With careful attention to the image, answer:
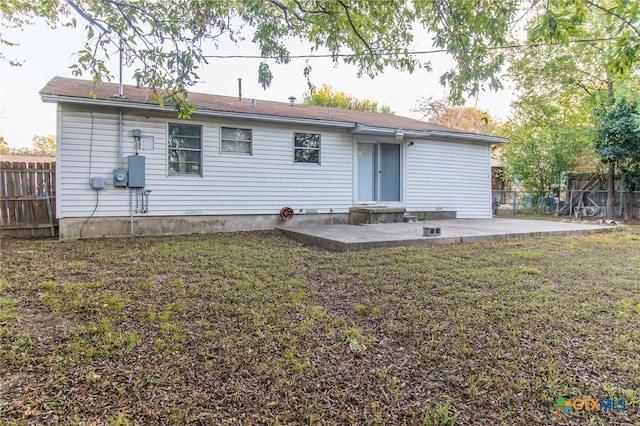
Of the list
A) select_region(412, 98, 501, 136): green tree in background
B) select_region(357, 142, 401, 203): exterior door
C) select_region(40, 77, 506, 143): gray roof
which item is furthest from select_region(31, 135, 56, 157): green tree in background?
select_region(412, 98, 501, 136): green tree in background

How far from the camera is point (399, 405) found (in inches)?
69.5

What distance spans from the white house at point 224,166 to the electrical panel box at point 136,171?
18 millimetres

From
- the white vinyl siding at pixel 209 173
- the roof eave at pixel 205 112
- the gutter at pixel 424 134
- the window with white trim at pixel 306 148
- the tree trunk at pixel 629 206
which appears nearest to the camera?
the roof eave at pixel 205 112

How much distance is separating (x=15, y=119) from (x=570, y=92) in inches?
890

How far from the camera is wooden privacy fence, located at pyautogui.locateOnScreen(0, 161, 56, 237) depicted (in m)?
7.02

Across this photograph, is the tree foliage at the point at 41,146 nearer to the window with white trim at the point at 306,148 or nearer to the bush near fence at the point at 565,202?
the window with white trim at the point at 306,148

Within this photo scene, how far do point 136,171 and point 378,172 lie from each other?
5811 mm

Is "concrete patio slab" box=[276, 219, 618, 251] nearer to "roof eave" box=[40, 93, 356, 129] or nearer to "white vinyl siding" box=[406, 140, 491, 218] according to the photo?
"roof eave" box=[40, 93, 356, 129]

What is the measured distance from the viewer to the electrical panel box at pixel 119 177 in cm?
700

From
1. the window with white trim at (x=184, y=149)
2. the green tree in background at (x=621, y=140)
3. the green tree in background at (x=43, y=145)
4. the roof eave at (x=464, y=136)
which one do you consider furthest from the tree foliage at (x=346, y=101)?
the green tree in background at (x=43, y=145)

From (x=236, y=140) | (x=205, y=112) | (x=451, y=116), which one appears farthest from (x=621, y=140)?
(x=451, y=116)

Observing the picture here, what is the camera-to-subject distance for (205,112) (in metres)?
7.42
